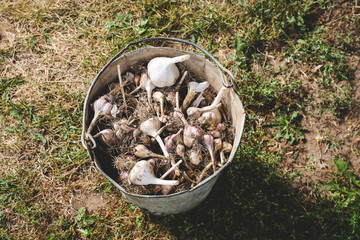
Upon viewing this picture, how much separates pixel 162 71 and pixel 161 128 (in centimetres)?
36

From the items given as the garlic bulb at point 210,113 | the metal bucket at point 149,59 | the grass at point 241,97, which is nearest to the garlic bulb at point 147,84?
the metal bucket at point 149,59

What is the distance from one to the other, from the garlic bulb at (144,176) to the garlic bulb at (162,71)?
0.54 metres

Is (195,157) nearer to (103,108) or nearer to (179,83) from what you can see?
(179,83)

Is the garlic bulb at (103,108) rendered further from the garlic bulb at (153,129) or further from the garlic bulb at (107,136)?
the garlic bulb at (153,129)

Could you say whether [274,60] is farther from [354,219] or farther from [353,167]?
[354,219]

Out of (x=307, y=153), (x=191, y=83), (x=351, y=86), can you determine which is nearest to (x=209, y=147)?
(x=191, y=83)

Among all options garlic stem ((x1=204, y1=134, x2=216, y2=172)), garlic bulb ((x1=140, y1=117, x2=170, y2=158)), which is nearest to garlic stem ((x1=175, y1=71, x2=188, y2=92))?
garlic bulb ((x1=140, y1=117, x2=170, y2=158))

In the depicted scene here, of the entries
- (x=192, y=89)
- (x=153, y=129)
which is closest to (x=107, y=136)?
(x=153, y=129)

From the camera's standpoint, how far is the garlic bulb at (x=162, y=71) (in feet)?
5.54

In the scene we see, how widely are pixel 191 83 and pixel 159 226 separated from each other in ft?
3.44

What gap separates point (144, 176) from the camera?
1479 mm

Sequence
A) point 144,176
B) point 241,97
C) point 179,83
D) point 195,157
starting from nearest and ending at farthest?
1. point 144,176
2. point 195,157
3. point 179,83
4. point 241,97

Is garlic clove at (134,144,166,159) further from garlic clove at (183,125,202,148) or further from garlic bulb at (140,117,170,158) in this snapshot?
garlic clove at (183,125,202,148)

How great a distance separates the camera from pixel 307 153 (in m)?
2.11
